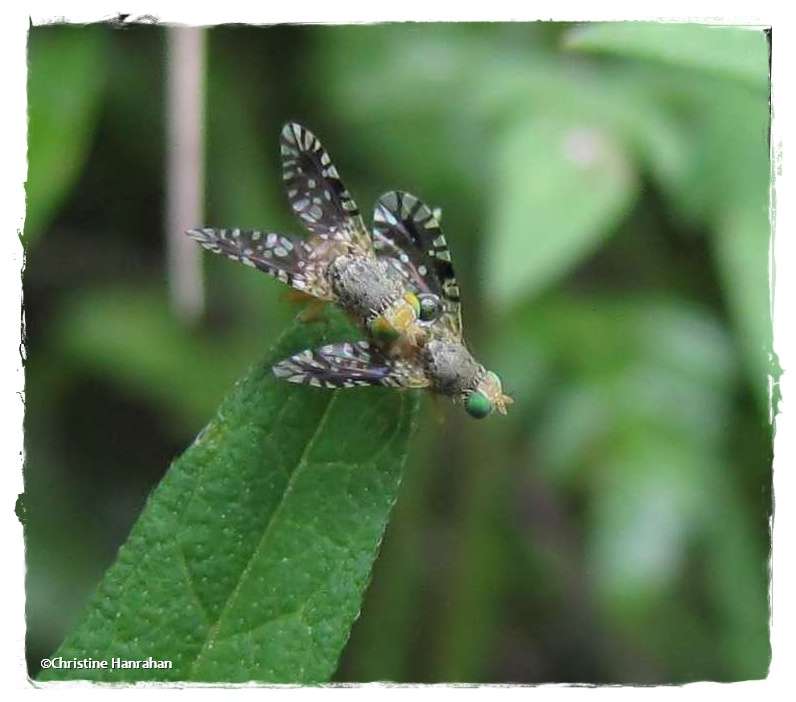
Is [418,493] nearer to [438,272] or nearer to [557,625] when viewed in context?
[557,625]

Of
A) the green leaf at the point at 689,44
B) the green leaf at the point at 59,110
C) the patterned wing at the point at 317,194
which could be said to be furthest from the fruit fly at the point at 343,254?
the green leaf at the point at 59,110

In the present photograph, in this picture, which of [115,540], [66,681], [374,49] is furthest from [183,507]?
[374,49]

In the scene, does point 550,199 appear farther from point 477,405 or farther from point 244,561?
point 244,561

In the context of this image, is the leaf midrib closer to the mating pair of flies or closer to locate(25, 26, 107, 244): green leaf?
the mating pair of flies

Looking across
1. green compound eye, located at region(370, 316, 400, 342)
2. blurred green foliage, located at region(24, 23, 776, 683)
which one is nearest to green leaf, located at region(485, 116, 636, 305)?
blurred green foliage, located at region(24, 23, 776, 683)

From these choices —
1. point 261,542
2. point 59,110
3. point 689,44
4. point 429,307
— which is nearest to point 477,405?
point 429,307
